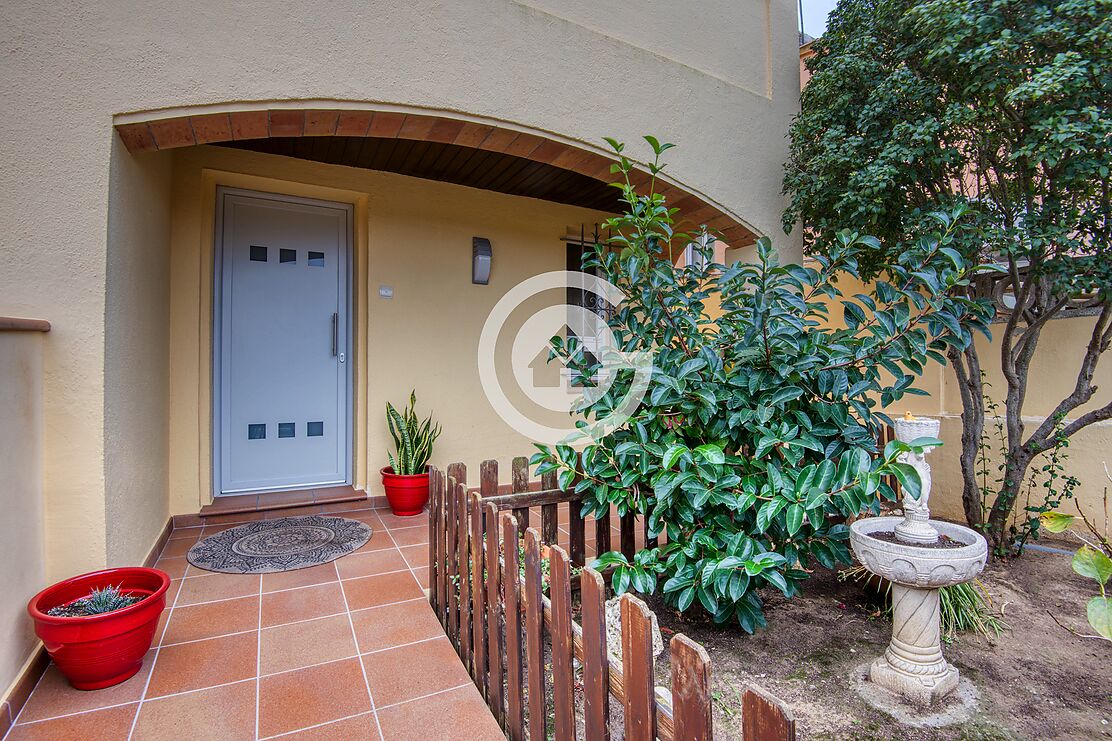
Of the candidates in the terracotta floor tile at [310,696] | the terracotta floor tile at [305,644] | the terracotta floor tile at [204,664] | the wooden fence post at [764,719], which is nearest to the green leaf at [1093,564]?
the wooden fence post at [764,719]

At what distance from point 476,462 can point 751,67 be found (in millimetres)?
3994

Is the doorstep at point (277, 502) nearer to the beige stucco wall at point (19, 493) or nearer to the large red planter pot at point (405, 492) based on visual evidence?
the large red planter pot at point (405, 492)

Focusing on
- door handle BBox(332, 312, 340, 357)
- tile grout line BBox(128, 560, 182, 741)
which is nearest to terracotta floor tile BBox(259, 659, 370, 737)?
tile grout line BBox(128, 560, 182, 741)

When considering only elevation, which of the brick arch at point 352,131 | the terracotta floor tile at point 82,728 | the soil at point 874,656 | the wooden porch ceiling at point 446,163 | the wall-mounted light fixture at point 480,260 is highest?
the wooden porch ceiling at point 446,163

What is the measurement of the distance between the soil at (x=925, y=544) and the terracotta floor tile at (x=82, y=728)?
277cm

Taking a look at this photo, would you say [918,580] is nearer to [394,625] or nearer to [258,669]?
[394,625]

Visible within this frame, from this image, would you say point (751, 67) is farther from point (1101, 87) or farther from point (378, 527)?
point (378, 527)

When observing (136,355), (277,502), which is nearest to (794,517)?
(136,355)

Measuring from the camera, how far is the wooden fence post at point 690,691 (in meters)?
0.98

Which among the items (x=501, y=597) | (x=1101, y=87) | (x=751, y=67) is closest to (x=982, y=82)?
(x=1101, y=87)

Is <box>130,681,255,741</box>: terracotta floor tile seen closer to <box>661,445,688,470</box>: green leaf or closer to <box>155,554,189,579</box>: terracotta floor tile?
<box>155,554,189,579</box>: terracotta floor tile

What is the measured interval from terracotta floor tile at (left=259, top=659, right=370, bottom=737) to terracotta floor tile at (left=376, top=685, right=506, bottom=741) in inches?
5.5

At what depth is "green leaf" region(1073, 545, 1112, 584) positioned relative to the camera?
2.62 feet

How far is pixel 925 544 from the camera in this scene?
80.4 inches
